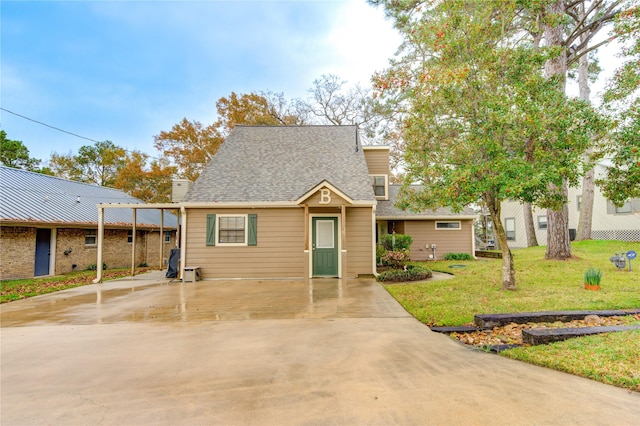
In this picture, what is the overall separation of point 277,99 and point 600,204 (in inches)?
863

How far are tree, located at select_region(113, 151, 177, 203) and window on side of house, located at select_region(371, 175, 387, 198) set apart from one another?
1539 cm

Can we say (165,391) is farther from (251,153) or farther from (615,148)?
(251,153)

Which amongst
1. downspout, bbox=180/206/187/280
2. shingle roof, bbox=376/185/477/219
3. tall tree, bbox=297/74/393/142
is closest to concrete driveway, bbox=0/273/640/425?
downspout, bbox=180/206/187/280

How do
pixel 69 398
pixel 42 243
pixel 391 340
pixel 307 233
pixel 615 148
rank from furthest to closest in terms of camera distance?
pixel 42 243, pixel 307 233, pixel 615 148, pixel 391 340, pixel 69 398

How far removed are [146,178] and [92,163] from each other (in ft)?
25.8

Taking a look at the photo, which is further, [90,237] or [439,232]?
[439,232]

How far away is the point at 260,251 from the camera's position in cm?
998

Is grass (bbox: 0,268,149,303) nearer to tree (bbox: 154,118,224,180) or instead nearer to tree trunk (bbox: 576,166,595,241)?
Result: tree (bbox: 154,118,224,180)

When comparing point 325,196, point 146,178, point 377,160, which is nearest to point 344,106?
point 377,160

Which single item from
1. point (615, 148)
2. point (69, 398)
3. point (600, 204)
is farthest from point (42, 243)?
point (600, 204)

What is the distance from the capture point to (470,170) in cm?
596

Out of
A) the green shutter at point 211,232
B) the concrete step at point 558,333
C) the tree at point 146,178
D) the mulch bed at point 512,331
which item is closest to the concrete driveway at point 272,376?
the mulch bed at point 512,331

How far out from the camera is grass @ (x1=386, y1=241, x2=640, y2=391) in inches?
122

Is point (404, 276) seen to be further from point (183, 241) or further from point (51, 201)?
point (51, 201)
